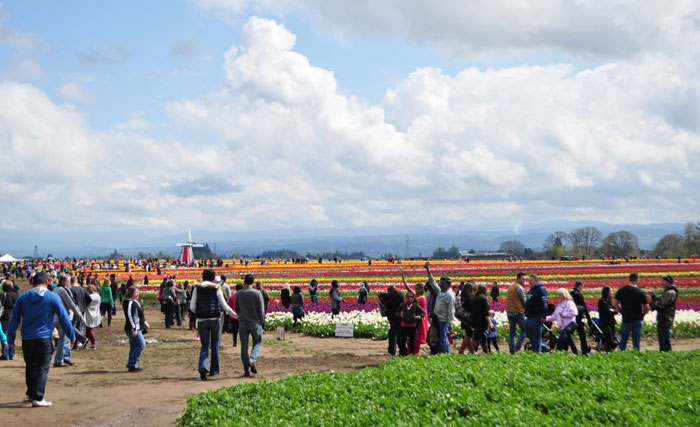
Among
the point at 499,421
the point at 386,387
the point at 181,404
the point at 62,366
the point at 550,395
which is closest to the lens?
the point at 499,421

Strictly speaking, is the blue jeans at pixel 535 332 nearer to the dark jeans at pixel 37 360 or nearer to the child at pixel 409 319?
the child at pixel 409 319

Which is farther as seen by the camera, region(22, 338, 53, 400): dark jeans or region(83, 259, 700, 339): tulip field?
region(83, 259, 700, 339): tulip field

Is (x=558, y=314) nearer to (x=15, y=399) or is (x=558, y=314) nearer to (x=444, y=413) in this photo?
(x=444, y=413)

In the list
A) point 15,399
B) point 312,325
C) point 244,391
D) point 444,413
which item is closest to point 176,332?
point 312,325

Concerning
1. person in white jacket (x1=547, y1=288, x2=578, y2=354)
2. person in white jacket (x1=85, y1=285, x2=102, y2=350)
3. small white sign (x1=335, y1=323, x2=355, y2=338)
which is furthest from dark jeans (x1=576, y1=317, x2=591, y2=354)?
person in white jacket (x1=85, y1=285, x2=102, y2=350)

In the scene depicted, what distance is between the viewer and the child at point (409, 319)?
14.6 m

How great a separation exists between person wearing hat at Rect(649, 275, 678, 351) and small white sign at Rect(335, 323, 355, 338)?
965cm

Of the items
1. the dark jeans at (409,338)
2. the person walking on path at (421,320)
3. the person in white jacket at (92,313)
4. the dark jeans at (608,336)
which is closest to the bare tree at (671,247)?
the dark jeans at (608,336)

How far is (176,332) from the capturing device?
2336 cm

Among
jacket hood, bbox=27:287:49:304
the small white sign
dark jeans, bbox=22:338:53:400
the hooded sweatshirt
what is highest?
jacket hood, bbox=27:287:49:304

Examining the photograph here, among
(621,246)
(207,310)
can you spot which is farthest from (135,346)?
(621,246)

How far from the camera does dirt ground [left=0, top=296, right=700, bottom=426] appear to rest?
1010cm

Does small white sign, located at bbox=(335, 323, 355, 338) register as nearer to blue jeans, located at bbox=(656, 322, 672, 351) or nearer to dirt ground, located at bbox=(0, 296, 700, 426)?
dirt ground, located at bbox=(0, 296, 700, 426)

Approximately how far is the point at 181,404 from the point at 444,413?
4906 mm
